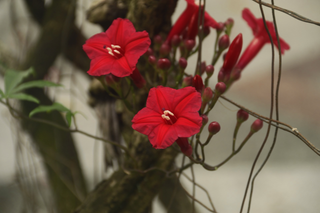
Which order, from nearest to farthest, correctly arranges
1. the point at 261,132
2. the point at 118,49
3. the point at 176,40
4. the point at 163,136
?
the point at 163,136, the point at 118,49, the point at 176,40, the point at 261,132

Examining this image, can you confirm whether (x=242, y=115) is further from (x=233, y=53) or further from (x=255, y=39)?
(x=255, y=39)

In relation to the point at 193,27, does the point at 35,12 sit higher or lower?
lower

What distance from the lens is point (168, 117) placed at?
47 centimetres

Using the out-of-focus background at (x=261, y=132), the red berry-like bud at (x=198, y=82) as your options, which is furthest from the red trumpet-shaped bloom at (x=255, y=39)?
the out-of-focus background at (x=261, y=132)

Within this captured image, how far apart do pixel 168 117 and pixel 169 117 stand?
0.8 inches

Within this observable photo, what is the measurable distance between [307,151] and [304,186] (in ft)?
0.90

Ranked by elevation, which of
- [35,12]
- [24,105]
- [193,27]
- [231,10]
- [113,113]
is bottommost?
[24,105]

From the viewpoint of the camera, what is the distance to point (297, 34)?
1606 millimetres

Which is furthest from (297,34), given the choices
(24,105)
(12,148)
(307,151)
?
(12,148)

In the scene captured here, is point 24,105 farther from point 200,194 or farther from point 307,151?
point 307,151

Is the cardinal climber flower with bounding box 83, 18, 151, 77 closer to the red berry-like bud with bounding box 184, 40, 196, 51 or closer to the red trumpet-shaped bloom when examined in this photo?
the red berry-like bud with bounding box 184, 40, 196, 51

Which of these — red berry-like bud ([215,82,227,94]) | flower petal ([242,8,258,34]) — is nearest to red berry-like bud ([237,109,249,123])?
red berry-like bud ([215,82,227,94])

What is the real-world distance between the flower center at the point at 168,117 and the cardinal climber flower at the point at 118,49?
0.34ft

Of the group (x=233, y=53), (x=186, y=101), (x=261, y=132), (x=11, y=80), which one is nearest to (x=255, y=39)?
(x=233, y=53)
